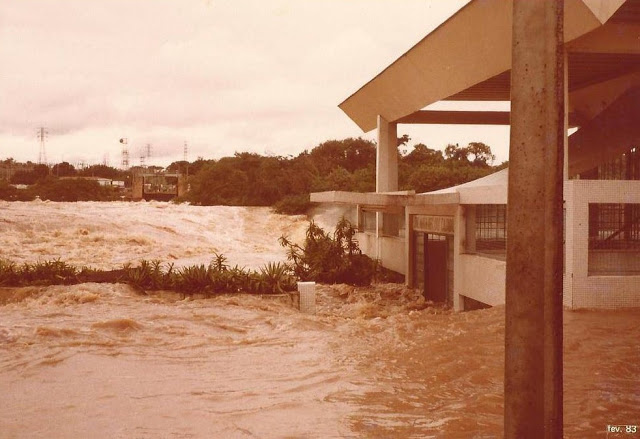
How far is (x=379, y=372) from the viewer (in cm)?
967

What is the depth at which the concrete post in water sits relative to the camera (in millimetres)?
16078

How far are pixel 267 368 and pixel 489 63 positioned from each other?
352 inches

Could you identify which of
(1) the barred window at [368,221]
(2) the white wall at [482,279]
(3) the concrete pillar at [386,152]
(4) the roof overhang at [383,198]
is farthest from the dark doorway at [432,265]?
(1) the barred window at [368,221]

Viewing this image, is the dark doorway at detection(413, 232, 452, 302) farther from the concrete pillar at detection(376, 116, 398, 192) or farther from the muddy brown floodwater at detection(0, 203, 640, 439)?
the concrete pillar at detection(376, 116, 398, 192)

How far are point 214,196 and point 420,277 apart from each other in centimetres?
3583

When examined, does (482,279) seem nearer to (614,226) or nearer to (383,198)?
(614,226)

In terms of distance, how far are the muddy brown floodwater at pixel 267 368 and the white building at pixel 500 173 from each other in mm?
1196

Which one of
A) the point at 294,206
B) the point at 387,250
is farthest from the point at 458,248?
the point at 294,206

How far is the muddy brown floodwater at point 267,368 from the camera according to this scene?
284 inches

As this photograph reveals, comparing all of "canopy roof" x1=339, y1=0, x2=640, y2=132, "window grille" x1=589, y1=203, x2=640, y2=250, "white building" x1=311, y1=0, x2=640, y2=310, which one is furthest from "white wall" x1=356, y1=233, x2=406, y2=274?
A: "window grille" x1=589, y1=203, x2=640, y2=250

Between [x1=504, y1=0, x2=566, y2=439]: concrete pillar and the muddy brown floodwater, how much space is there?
289 centimetres

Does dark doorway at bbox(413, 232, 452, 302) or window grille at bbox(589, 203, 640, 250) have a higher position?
window grille at bbox(589, 203, 640, 250)

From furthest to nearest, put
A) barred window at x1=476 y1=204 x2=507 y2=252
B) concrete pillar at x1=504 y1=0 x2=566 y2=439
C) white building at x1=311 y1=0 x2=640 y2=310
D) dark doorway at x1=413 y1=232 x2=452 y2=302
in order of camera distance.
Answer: dark doorway at x1=413 y1=232 x2=452 y2=302 → barred window at x1=476 y1=204 x2=507 y2=252 → white building at x1=311 y1=0 x2=640 y2=310 → concrete pillar at x1=504 y1=0 x2=566 y2=439

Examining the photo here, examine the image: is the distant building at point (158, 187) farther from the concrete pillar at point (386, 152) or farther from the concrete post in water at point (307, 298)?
the concrete post in water at point (307, 298)
